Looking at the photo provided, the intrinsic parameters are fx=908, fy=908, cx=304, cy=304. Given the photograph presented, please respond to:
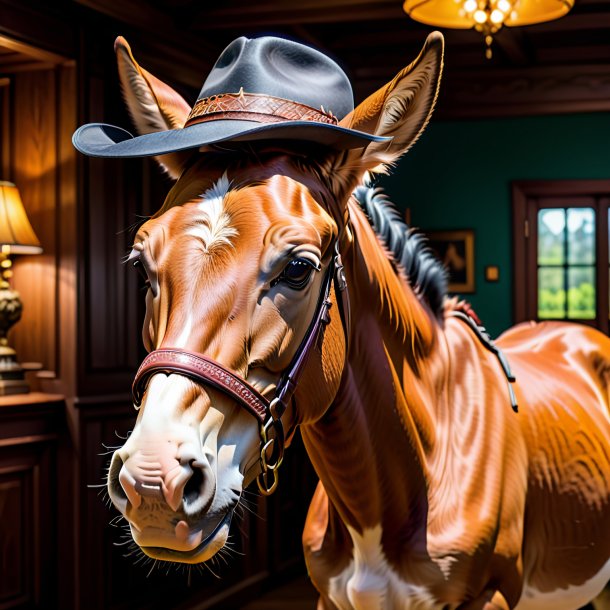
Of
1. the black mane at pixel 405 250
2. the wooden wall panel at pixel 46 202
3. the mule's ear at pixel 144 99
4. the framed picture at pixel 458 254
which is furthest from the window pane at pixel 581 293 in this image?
the mule's ear at pixel 144 99

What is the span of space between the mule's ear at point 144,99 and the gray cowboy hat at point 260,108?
0.04 m

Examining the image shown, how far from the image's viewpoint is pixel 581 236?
20.7ft


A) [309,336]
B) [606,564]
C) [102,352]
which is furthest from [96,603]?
[309,336]

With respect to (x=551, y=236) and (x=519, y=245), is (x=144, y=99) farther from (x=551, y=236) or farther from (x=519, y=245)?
(x=551, y=236)

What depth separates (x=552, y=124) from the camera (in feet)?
20.5

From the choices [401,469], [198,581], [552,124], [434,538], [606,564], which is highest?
[552,124]

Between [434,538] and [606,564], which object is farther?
[606,564]

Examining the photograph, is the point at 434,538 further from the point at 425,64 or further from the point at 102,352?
the point at 102,352

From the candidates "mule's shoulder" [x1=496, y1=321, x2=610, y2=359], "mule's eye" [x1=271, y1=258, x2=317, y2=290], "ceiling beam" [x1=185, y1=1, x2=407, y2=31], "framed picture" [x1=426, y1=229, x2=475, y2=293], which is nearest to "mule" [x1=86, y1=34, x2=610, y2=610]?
"mule's eye" [x1=271, y1=258, x2=317, y2=290]

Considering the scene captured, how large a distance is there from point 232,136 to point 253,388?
327 mm

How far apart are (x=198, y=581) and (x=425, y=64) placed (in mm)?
3360

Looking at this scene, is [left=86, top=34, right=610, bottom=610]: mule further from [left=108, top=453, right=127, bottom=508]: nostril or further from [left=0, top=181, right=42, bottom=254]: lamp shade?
[left=0, top=181, right=42, bottom=254]: lamp shade

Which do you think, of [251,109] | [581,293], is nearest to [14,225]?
[251,109]

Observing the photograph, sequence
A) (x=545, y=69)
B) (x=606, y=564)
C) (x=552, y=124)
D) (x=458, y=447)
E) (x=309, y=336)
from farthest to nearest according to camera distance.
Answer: (x=552, y=124) → (x=545, y=69) → (x=606, y=564) → (x=458, y=447) → (x=309, y=336)
